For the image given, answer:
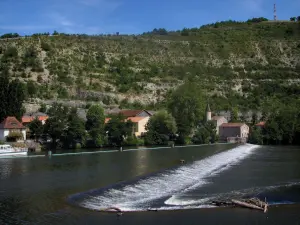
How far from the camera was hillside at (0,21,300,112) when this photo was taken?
108562 mm

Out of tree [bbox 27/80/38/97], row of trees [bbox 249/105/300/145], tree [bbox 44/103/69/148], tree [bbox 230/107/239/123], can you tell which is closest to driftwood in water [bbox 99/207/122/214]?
tree [bbox 44/103/69/148]

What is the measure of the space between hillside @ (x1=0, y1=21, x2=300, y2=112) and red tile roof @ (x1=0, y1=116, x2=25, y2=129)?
27.0 meters

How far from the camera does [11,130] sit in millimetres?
63656

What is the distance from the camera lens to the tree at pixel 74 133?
216ft

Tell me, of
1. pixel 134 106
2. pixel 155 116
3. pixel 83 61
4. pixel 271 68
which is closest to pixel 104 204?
pixel 155 116

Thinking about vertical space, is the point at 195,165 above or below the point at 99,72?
below

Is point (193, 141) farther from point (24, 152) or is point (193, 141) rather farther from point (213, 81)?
point (213, 81)

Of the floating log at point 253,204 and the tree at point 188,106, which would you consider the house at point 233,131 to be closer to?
the tree at point 188,106

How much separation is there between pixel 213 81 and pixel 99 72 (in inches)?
1466

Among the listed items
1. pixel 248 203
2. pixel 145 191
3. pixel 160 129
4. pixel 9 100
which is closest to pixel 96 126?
pixel 160 129

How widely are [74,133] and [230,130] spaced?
44018 mm

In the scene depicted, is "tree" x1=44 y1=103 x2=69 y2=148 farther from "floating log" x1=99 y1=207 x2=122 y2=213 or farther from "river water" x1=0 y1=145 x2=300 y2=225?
"floating log" x1=99 y1=207 x2=122 y2=213

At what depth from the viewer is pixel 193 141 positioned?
8181 centimetres

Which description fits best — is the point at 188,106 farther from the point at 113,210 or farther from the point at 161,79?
the point at 113,210
